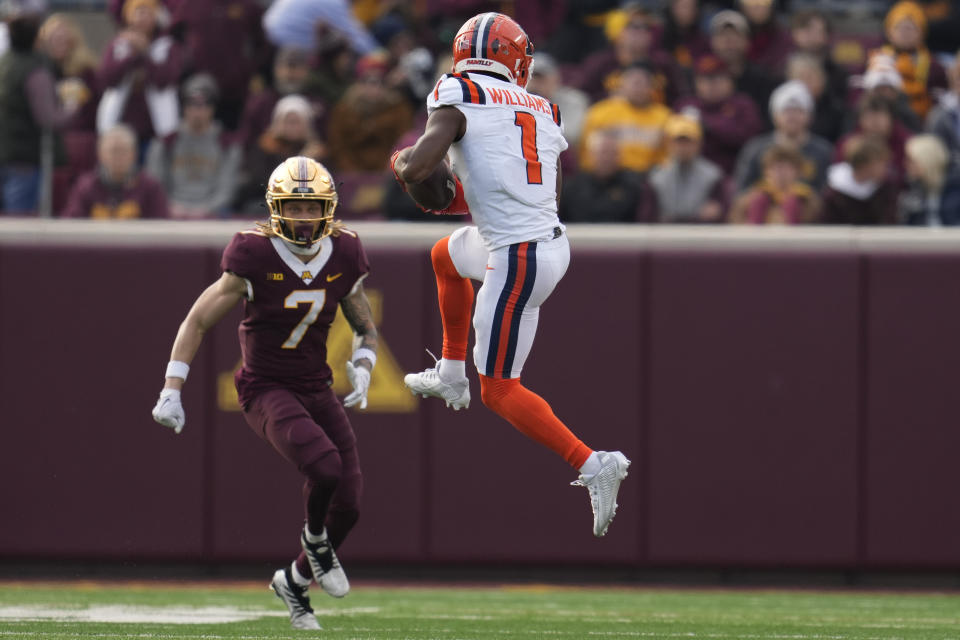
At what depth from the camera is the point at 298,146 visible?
992 centimetres

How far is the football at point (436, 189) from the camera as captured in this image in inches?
234

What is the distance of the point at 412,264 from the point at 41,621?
3083mm

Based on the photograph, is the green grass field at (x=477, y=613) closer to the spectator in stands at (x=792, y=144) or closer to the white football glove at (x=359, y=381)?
the white football glove at (x=359, y=381)

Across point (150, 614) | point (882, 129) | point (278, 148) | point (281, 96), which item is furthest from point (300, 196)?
point (882, 129)

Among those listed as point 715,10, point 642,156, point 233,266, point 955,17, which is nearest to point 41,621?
point 233,266

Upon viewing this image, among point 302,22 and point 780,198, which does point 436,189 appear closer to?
point 780,198

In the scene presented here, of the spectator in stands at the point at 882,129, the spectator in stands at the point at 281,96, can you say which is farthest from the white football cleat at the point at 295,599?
the spectator in stands at the point at 882,129

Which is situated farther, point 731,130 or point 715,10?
point 715,10

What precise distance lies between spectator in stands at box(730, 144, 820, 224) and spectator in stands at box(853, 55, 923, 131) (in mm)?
973

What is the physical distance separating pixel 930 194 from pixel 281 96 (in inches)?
161

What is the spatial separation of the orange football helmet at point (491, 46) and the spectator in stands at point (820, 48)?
17.0ft

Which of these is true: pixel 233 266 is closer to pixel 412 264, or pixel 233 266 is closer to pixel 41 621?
pixel 41 621

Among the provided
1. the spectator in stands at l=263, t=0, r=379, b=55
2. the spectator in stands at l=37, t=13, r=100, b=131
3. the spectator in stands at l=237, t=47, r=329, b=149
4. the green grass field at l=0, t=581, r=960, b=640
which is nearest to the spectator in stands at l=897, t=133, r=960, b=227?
the green grass field at l=0, t=581, r=960, b=640

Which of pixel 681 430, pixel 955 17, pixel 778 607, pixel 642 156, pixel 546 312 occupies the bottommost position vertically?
pixel 778 607
